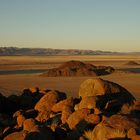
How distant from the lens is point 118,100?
15289mm

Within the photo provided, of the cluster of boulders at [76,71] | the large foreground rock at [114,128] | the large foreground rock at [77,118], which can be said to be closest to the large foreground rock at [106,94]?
the large foreground rock at [77,118]

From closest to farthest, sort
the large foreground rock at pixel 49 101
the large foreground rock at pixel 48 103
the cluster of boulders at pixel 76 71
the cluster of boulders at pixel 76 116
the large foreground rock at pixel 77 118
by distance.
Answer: the cluster of boulders at pixel 76 116, the large foreground rock at pixel 77 118, the large foreground rock at pixel 48 103, the large foreground rock at pixel 49 101, the cluster of boulders at pixel 76 71

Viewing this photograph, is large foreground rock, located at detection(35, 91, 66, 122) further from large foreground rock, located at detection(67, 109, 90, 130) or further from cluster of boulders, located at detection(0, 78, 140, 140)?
large foreground rock, located at detection(67, 109, 90, 130)

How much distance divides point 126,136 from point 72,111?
12.8 ft

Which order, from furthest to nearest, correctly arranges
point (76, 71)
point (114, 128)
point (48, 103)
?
point (76, 71), point (48, 103), point (114, 128)

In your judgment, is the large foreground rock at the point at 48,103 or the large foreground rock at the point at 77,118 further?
the large foreground rock at the point at 48,103

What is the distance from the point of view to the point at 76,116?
12219 mm

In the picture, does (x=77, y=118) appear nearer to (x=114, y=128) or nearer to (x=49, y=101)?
(x=114, y=128)

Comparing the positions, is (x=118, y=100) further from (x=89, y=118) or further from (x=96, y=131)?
(x=96, y=131)

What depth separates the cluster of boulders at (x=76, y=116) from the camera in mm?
10133

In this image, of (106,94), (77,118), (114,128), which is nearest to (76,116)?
(77,118)

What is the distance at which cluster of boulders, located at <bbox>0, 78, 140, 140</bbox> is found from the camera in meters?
10.1

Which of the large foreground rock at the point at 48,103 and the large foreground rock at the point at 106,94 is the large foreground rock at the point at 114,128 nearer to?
the large foreground rock at the point at 106,94

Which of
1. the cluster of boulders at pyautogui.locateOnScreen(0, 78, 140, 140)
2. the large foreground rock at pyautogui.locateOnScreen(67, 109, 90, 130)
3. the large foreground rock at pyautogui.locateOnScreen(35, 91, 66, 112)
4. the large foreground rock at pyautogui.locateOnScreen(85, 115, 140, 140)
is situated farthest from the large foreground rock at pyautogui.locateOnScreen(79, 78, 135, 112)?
the large foreground rock at pyautogui.locateOnScreen(85, 115, 140, 140)
